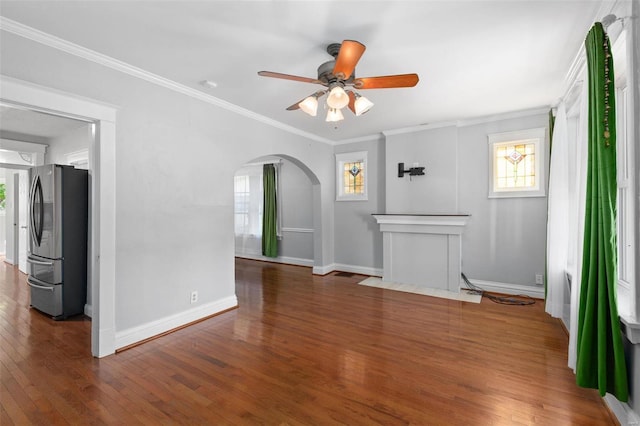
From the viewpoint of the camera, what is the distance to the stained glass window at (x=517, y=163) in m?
4.03

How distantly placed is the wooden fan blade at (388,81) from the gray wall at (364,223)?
316 cm

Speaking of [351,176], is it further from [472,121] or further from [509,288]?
[509,288]

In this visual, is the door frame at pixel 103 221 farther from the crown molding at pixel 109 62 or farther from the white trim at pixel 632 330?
the white trim at pixel 632 330

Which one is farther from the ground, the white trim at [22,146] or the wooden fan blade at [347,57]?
the white trim at [22,146]

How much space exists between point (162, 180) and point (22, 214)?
526 cm

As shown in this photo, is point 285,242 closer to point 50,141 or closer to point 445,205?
point 445,205

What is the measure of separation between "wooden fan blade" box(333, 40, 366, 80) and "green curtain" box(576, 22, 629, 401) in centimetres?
142

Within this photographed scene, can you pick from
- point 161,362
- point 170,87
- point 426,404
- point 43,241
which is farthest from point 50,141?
point 426,404

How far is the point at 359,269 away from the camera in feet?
18.5

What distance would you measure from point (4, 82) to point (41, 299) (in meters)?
2.76

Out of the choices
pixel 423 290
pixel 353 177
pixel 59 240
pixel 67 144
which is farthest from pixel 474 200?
pixel 67 144

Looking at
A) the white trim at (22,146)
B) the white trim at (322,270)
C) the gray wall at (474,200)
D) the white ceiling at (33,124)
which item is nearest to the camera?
the white ceiling at (33,124)

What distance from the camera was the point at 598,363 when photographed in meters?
1.74

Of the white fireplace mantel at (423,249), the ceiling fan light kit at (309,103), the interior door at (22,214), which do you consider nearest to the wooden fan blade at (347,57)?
the ceiling fan light kit at (309,103)
